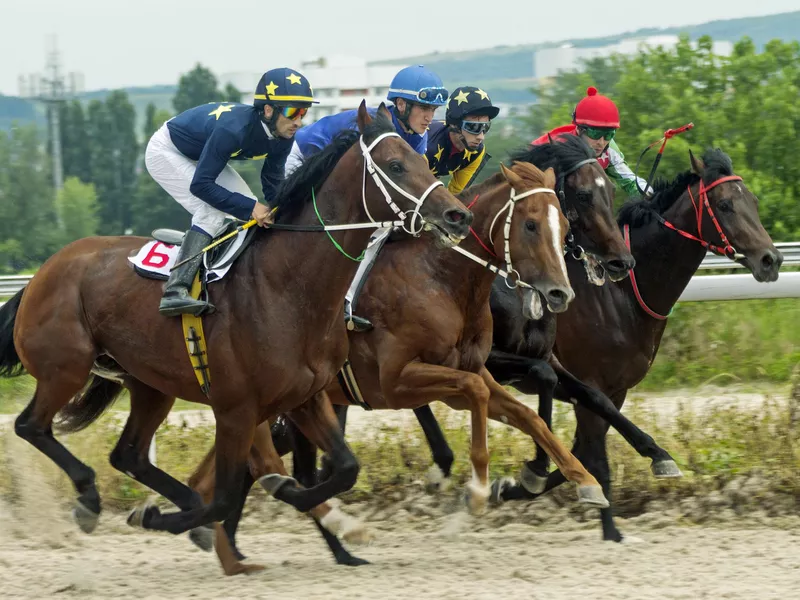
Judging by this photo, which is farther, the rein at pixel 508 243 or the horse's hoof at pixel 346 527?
the rein at pixel 508 243

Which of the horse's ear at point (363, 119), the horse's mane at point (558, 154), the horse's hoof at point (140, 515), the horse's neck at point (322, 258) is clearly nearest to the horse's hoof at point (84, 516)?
the horse's hoof at point (140, 515)

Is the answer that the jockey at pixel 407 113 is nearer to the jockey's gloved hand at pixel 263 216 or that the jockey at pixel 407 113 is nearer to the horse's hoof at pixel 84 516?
the jockey's gloved hand at pixel 263 216

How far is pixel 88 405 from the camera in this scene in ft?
18.8

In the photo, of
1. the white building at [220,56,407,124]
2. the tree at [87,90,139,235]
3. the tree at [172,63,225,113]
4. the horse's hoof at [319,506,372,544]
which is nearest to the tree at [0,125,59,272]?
the tree at [87,90,139,235]

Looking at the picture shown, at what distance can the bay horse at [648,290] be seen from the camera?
570 centimetres

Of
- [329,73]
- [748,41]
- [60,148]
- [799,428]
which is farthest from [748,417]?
[329,73]

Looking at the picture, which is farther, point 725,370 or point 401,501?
point 725,370

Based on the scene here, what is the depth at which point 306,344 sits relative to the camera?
455 centimetres

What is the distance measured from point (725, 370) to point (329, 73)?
71975 mm

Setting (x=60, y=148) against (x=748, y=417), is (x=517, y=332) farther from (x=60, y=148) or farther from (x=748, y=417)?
(x=60, y=148)

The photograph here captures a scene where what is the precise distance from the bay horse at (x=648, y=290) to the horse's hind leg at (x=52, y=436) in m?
2.01

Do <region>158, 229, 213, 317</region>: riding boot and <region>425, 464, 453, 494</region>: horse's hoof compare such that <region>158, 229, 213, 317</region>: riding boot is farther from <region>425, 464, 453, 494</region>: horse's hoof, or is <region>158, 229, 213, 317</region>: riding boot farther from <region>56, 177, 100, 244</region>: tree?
<region>56, 177, 100, 244</region>: tree

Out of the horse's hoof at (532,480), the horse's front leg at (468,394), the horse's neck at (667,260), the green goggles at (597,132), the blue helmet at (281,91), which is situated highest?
the blue helmet at (281,91)

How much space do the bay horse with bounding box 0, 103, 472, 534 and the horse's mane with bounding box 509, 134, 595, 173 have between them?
1.30 meters
